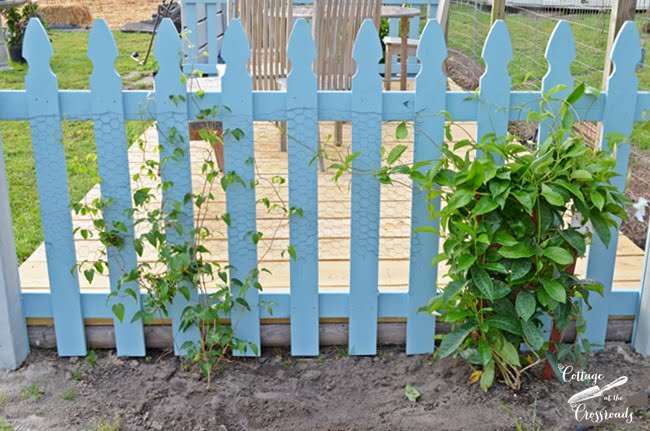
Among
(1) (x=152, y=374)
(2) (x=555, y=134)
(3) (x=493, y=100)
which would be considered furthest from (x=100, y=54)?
(2) (x=555, y=134)

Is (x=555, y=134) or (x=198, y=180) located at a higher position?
(x=555, y=134)

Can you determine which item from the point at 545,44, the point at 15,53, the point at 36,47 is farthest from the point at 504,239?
the point at 15,53

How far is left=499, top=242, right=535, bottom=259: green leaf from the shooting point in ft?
7.39

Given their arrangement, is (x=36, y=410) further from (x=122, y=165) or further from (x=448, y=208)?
(x=448, y=208)

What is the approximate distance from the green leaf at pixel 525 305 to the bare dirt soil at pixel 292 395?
13.3 inches

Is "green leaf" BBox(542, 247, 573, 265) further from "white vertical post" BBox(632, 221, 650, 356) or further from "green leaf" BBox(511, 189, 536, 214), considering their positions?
"white vertical post" BBox(632, 221, 650, 356)

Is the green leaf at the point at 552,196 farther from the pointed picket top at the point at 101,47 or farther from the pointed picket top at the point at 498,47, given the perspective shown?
the pointed picket top at the point at 101,47

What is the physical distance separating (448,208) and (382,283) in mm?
724

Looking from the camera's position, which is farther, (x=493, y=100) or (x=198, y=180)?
(x=198, y=180)

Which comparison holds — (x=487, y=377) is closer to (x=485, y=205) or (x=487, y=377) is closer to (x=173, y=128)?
(x=485, y=205)

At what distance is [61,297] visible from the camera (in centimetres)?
270

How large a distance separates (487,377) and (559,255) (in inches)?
19.6

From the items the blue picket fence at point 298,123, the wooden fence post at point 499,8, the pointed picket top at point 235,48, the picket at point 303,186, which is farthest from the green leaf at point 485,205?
the wooden fence post at point 499,8

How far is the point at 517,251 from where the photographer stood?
88.9 inches
